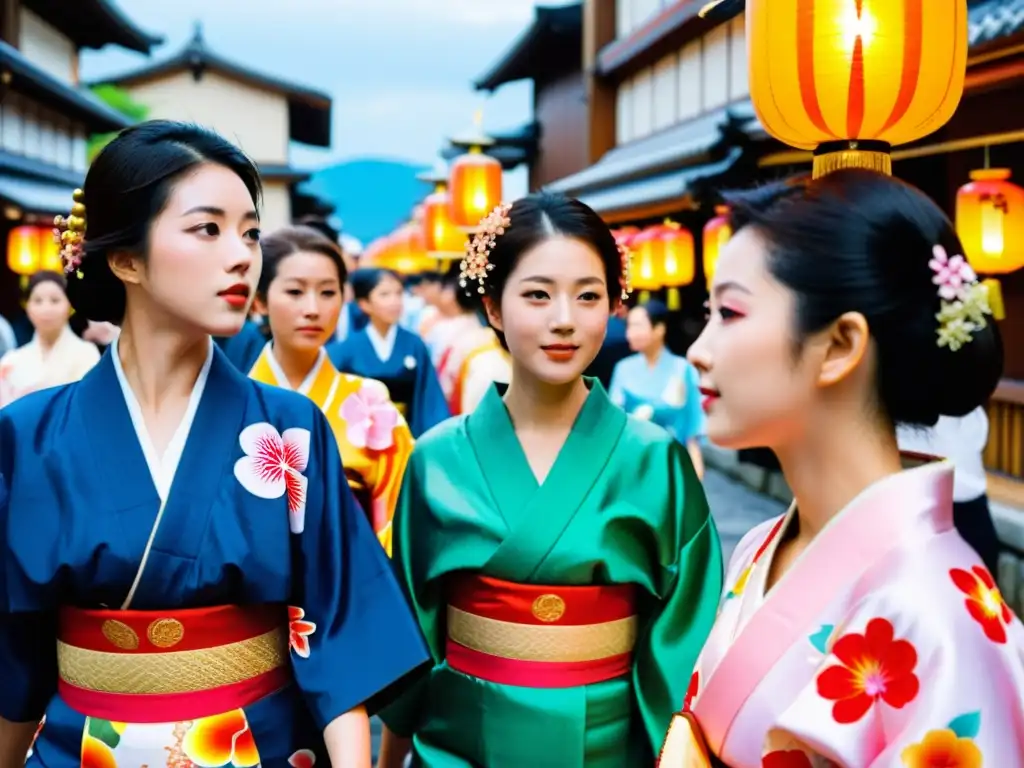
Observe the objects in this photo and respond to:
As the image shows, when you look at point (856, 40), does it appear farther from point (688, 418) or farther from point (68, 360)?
point (68, 360)

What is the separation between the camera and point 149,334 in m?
2.68

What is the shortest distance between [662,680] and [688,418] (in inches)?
233

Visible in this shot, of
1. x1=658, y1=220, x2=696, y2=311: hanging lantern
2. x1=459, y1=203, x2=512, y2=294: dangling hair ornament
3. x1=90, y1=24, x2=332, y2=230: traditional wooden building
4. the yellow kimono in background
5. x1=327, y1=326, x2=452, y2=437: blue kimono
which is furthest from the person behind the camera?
x1=90, y1=24, x2=332, y2=230: traditional wooden building

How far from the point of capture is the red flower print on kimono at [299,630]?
268 centimetres

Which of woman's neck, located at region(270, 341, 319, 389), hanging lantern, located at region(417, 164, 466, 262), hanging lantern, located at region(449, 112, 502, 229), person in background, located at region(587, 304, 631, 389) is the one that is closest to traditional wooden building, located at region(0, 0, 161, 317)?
hanging lantern, located at region(449, 112, 502, 229)

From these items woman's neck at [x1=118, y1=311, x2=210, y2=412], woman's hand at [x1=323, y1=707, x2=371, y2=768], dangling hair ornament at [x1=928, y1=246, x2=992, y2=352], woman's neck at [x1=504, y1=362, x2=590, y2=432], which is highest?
dangling hair ornament at [x1=928, y1=246, x2=992, y2=352]

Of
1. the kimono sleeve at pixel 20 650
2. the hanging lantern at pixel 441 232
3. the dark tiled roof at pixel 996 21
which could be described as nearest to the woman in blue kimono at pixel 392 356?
the dark tiled roof at pixel 996 21

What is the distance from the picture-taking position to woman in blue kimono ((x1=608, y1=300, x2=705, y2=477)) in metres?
8.88

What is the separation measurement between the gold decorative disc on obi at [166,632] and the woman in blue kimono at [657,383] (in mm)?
6429

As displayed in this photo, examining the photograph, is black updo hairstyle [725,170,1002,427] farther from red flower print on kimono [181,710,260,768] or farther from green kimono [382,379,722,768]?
red flower print on kimono [181,710,260,768]

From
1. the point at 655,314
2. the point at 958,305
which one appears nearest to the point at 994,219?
the point at 655,314

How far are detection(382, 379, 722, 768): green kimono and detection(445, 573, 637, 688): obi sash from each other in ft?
0.10

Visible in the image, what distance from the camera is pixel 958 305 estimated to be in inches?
71.0

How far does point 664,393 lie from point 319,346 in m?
4.54
